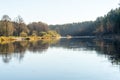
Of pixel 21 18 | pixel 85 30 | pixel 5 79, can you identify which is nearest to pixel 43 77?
pixel 5 79

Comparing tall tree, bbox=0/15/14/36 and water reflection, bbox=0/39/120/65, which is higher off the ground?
tall tree, bbox=0/15/14/36

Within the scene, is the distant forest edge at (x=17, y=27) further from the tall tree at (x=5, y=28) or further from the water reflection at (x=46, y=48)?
the water reflection at (x=46, y=48)

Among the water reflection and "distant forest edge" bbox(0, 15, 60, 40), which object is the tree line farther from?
the water reflection

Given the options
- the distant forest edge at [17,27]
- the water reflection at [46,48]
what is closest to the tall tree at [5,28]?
the distant forest edge at [17,27]

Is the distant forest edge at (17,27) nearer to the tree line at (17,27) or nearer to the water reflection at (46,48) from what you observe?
the tree line at (17,27)

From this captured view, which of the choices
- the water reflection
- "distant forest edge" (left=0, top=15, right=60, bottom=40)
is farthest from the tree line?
the water reflection

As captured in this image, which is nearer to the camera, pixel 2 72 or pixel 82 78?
pixel 82 78

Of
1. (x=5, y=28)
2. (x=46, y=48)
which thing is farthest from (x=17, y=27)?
(x=46, y=48)

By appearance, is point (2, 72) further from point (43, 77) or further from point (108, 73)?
point (108, 73)

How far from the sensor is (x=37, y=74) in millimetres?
20453

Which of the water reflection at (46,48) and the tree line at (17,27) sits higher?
the tree line at (17,27)

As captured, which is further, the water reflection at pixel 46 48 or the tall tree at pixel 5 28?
the tall tree at pixel 5 28

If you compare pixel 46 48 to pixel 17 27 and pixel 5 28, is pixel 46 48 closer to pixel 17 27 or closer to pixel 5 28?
pixel 5 28

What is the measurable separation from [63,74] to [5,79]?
4.23 meters
